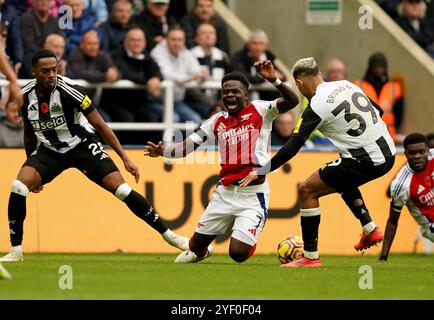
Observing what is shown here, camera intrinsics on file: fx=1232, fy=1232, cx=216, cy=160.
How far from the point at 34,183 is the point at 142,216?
124 cm

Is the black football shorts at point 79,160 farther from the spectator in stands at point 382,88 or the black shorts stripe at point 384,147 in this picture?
the spectator in stands at point 382,88

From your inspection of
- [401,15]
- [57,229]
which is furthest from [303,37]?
[57,229]

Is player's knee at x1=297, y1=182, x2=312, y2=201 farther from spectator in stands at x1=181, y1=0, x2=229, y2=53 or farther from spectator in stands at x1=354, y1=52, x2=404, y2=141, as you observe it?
spectator in stands at x1=181, y1=0, x2=229, y2=53

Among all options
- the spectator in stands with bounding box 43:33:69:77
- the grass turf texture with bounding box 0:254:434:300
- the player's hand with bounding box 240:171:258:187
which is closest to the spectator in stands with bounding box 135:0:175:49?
the spectator in stands with bounding box 43:33:69:77

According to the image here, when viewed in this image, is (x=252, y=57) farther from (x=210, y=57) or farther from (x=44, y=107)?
(x=44, y=107)

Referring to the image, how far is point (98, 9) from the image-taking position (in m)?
19.3

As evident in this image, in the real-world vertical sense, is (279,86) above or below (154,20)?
below

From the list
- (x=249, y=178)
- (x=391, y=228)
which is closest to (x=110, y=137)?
(x=249, y=178)

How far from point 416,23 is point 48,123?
9.81 m

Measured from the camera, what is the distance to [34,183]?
44.2ft

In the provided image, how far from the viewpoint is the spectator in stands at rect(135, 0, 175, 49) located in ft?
63.2

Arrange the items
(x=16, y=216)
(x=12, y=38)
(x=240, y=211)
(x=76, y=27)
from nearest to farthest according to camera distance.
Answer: (x=240, y=211) → (x=16, y=216) → (x=12, y=38) → (x=76, y=27)

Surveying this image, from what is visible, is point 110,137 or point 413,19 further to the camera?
point 413,19
